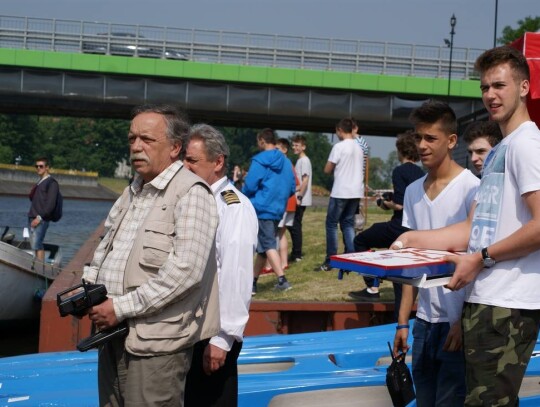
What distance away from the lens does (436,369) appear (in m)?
4.02

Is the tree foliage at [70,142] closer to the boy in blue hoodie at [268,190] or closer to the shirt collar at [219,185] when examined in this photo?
the boy in blue hoodie at [268,190]

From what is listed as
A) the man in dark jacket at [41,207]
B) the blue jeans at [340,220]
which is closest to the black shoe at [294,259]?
the blue jeans at [340,220]

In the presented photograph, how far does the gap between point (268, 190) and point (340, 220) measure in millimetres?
1381

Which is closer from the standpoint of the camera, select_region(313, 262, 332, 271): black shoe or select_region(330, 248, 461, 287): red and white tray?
select_region(330, 248, 461, 287): red and white tray

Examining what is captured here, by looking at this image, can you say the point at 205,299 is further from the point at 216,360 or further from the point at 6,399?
the point at 6,399

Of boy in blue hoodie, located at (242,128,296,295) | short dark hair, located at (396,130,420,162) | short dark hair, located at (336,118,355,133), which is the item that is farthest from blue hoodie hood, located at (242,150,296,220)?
short dark hair, located at (396,130,420,162)

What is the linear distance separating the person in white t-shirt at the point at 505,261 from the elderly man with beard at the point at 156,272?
3.49 feet

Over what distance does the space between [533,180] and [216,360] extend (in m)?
1.85

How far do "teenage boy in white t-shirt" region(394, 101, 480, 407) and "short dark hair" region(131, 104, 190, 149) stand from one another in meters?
1.21

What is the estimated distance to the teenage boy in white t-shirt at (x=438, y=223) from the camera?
3.91 metres

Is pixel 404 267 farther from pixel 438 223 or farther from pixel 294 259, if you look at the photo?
pixel 294 259

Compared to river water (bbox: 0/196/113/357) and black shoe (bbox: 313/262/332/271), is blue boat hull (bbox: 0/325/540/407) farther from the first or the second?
river water (bbox: 0/196/113/357)

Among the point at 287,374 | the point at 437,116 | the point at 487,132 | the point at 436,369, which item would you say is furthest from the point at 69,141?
the point at 436,369

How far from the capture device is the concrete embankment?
78.2 metres
